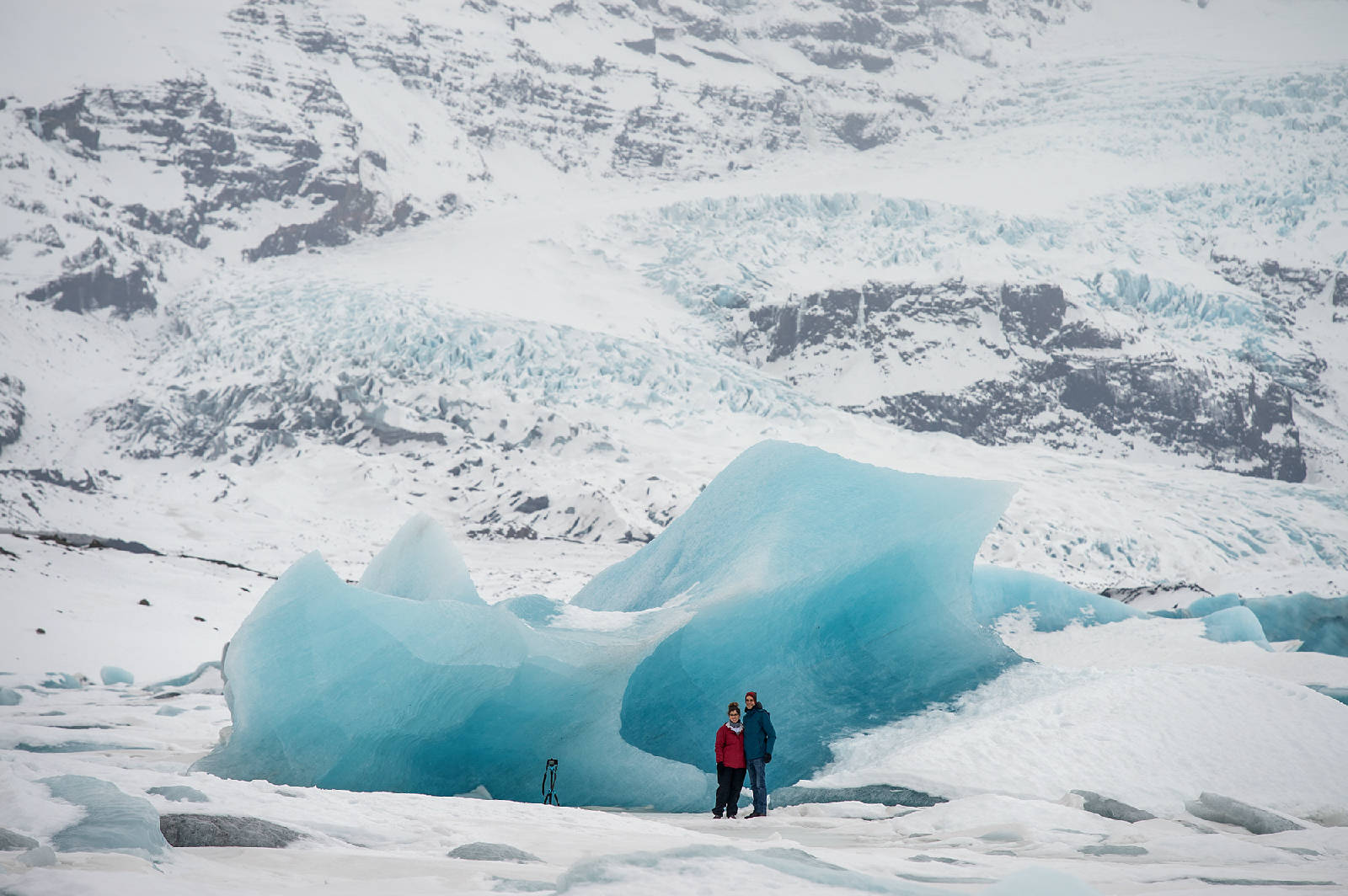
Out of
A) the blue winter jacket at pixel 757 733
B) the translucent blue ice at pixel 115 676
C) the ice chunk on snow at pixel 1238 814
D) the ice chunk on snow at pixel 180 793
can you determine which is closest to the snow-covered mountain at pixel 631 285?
the ice chunk on snow at pixel 1238 814

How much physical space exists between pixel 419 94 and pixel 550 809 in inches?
2086

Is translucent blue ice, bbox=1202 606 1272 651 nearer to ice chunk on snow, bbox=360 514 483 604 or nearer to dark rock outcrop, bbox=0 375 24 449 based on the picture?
ice chunk on snow, bbox=360 514 483 604

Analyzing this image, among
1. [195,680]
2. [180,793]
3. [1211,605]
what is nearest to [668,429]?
[1211,605]

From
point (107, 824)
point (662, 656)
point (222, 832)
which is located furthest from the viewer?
point (662, 656)

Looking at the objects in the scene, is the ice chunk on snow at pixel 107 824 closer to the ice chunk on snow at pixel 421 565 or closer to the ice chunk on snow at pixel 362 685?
the ice chunk on snow at pixel 362 685

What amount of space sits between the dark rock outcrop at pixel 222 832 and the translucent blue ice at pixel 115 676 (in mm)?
7748

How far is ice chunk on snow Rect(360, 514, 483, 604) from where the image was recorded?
6270 millimetres

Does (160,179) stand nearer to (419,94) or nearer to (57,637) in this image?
(419,94)

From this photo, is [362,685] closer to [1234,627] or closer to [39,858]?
[39,858]

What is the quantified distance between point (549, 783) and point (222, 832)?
2833 millimetres

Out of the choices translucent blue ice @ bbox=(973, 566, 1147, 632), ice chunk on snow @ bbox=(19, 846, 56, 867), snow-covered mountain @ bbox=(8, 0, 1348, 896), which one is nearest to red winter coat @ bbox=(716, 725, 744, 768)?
snow-covered mountain @ bbox=(8, 0, 1348, 896)

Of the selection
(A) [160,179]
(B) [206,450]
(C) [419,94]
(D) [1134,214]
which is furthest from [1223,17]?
(B) [206,450]

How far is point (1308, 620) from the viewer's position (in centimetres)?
Answer: 1065

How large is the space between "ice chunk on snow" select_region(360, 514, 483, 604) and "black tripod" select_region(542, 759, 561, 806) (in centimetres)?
130
